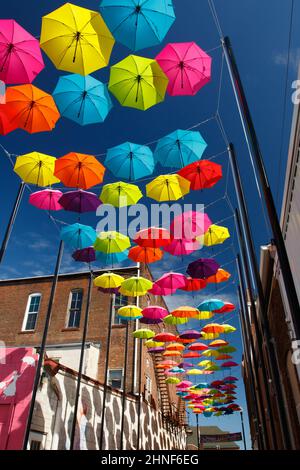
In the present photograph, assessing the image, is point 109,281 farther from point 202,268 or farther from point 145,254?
point 202,268

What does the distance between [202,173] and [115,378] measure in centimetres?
1579

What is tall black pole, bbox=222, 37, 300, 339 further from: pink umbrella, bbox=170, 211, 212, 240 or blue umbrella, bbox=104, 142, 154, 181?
pink umbrella, bbox=170, 211, 212, 240

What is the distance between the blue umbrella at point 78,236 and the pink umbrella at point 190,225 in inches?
125

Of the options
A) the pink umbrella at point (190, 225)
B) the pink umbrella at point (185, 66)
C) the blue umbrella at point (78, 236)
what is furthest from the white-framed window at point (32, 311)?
the pink umbrella at point (185, 66)

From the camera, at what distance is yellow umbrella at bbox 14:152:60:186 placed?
9.97 meters

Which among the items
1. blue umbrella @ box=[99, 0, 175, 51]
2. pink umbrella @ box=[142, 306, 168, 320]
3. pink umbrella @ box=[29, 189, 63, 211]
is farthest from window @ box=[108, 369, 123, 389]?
blue umbrella @ box=[99, 0, 175, 51]

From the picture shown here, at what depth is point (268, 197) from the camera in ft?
15.7

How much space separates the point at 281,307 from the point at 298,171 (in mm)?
4811

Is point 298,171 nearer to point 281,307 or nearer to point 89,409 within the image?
point 281,307

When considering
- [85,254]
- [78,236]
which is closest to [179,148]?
[78,236]

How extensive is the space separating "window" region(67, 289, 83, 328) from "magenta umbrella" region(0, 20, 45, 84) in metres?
18.5

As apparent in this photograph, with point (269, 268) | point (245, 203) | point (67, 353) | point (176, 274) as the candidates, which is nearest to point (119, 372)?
point (67, 353)

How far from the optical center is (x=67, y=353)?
21.0m

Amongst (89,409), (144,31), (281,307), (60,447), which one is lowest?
(60,447)
